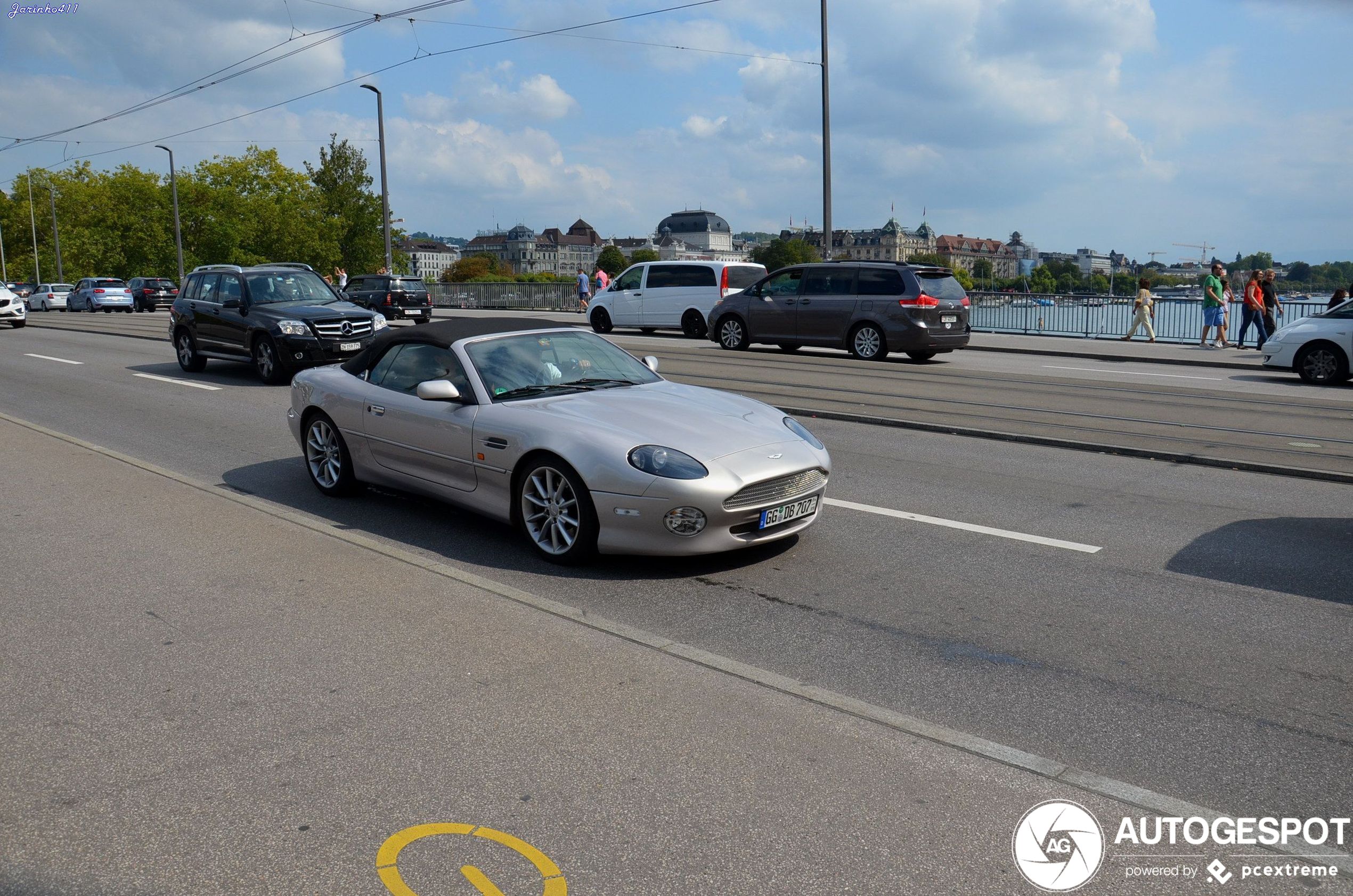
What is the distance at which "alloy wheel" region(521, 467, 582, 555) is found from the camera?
6.27 meters

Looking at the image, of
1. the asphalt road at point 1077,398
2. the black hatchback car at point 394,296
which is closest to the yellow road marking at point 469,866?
→ the asphalt road at point 1077,398

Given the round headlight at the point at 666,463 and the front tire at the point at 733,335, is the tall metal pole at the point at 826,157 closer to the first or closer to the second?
the front tire at the point at 733,335

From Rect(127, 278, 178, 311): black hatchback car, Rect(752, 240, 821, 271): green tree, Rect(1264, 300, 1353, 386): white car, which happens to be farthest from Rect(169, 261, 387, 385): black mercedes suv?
Rect(752, 240, 821, 271): green tree

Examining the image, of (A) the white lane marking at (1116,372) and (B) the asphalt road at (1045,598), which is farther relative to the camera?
(A) the white lane marking at (1116,372)

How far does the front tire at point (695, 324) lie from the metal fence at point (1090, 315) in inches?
236

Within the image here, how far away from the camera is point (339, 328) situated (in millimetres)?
16531

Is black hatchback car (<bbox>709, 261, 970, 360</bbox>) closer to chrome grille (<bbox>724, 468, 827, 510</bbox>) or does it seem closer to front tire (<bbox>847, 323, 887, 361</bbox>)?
front tire (<bbox>847, 323, 887, 361</bbox>)

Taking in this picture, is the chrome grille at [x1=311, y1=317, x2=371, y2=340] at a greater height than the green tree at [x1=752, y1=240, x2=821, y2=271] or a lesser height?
lesser

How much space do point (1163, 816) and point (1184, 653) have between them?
161 centimetres

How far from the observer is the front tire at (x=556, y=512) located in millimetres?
6164

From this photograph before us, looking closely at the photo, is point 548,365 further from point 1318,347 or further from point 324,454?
point 1318,347

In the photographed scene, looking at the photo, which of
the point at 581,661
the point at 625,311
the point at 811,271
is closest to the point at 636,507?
the point at 581,661

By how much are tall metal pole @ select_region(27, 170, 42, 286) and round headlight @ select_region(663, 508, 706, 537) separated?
97.7 meters

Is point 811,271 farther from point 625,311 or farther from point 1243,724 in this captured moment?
point 1243,724
